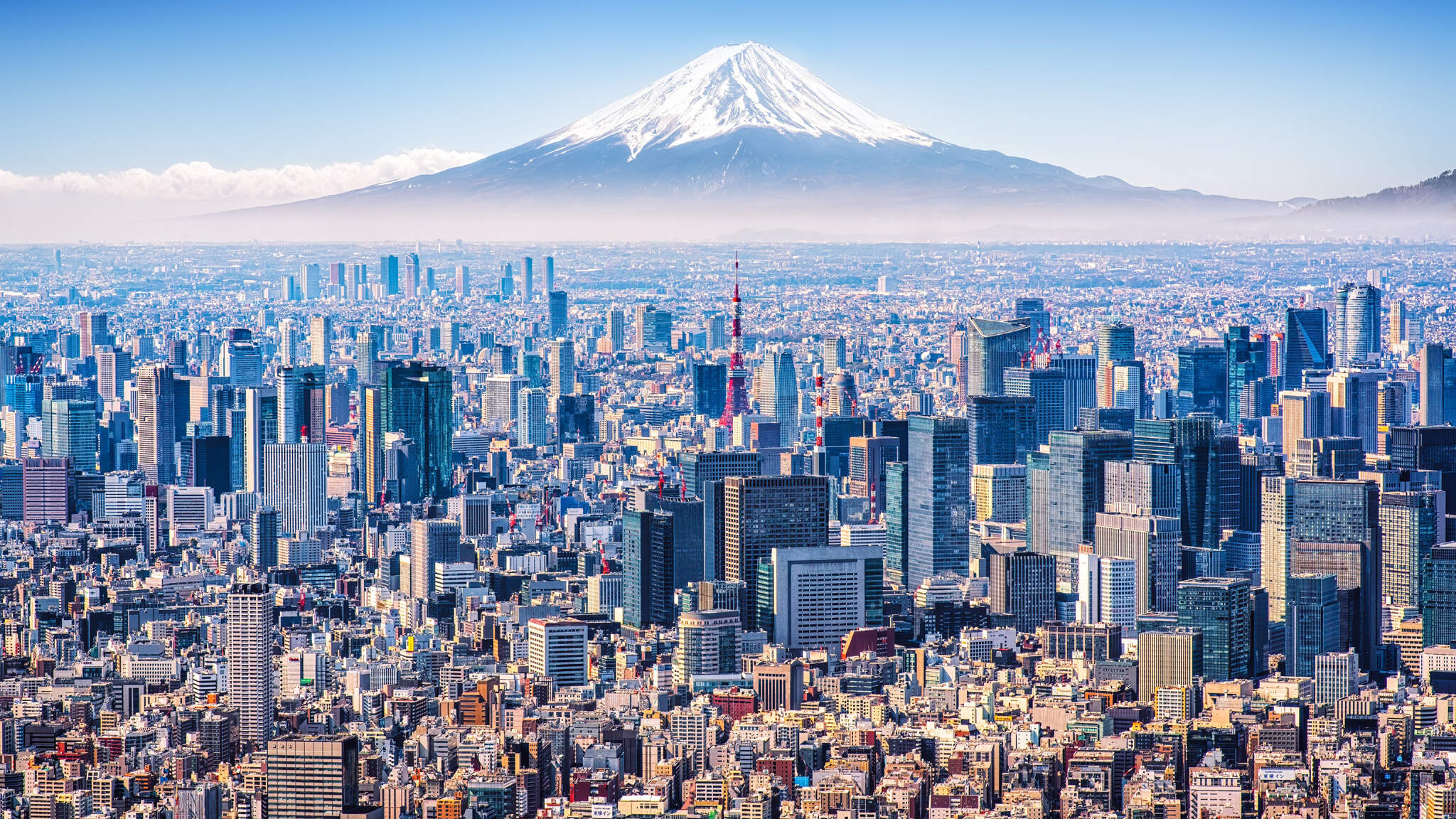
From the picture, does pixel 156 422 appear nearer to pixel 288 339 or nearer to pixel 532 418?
pixel 288 339

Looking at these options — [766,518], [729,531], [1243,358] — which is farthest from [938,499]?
[1243,358]

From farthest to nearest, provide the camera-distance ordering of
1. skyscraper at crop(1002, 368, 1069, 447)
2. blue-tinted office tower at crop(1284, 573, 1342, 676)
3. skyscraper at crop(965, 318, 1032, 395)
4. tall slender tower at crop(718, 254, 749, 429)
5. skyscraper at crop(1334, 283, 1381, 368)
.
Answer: tall slender tower at crop(718, 254, 749, 429) → skyscraper at crop(965, 318, 1032, 395) → skyscraper at crop(1334, 283, 1381, 368) → skyscraper at crop(1002, 368, 1069, 447) → blue-tinted office tower at crop(1284, 573, 1342, 676)

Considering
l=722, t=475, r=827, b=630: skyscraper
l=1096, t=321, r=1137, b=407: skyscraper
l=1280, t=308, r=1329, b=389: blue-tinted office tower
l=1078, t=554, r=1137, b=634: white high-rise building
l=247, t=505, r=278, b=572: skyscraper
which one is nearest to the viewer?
l=1078, t=554, r=1137, b=634: white high-rise building

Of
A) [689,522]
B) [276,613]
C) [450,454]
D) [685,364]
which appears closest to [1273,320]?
[685,364]

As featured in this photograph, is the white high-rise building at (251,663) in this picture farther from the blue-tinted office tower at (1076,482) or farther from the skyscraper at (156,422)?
the skyscraper at (156,422)

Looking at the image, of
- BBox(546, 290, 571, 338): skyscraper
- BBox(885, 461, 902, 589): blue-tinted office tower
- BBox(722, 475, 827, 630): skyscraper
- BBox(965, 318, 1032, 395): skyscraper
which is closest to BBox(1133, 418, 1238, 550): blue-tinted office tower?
BBox(885, 461, 902, 589): blue-tinted office tower

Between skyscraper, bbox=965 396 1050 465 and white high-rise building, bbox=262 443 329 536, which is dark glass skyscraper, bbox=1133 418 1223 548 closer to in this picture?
skyscraper, bbox=965 396 1050 465
